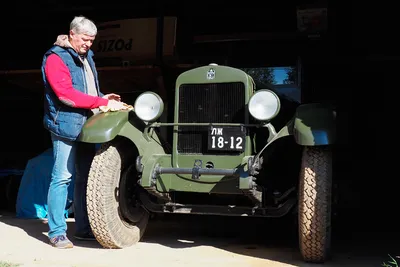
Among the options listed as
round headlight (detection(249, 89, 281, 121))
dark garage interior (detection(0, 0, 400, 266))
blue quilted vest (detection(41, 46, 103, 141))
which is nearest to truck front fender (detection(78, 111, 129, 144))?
blue quilted vest (detection(41, 46, 103, 141))

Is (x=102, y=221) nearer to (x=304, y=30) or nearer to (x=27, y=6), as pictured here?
(x=304, y=30)

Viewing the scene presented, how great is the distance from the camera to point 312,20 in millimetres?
6613

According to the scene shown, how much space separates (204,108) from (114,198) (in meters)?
0.92

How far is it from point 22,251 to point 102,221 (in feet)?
1.95

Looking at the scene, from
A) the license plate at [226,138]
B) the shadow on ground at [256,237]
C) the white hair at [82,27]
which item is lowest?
the shadow on ground at [256,237]

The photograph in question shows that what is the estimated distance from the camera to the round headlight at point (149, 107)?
392 centimetres

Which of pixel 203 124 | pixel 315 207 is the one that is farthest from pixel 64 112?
pixel 315 207

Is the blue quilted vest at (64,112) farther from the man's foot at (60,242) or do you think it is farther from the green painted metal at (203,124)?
the man's foot at (60,242)

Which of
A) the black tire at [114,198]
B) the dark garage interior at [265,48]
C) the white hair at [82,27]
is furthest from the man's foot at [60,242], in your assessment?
the dark garage interior at [265,48]

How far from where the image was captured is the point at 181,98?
4023 millimetres

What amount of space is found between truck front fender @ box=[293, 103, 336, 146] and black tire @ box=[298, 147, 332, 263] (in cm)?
13

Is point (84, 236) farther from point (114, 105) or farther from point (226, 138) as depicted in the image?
point (226, 138)

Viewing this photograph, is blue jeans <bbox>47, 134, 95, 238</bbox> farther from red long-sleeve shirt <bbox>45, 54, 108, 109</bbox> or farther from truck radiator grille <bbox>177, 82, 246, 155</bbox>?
truck radiator grille <bbox>177, 82, 246, 155</bbox>

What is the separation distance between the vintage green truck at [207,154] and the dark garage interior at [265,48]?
1.91 metres
